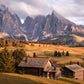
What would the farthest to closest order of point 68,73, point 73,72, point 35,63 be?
point 68,73, point 73,72, point 35,63

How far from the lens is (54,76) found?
4338 cm

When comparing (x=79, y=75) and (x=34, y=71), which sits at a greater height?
(x=34, y=71)

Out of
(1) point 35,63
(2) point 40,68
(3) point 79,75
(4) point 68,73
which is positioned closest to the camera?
(2) point 40,68

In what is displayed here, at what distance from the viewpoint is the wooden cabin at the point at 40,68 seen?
43.1 meters

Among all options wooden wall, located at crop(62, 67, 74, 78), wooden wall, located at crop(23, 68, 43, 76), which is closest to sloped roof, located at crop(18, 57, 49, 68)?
wooden wall, located at crop(23, 68, 43, 76)

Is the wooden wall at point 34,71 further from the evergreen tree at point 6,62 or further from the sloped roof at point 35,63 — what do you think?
the evergreen tree at point 6,62

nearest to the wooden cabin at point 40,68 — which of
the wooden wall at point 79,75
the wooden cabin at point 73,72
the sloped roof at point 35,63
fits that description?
the sloped roof at point 35,63

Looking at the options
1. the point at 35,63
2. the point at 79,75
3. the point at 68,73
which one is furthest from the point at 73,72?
the point at 35,63

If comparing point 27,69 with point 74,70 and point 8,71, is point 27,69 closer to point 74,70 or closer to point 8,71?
point 8,71

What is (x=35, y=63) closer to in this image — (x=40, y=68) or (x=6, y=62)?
(x=40, y=68)

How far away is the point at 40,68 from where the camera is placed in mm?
43281

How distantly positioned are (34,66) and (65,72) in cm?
1898

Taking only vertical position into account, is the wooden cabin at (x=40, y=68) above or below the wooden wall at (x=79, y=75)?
above

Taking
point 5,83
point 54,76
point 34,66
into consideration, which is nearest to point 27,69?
point 34,66
